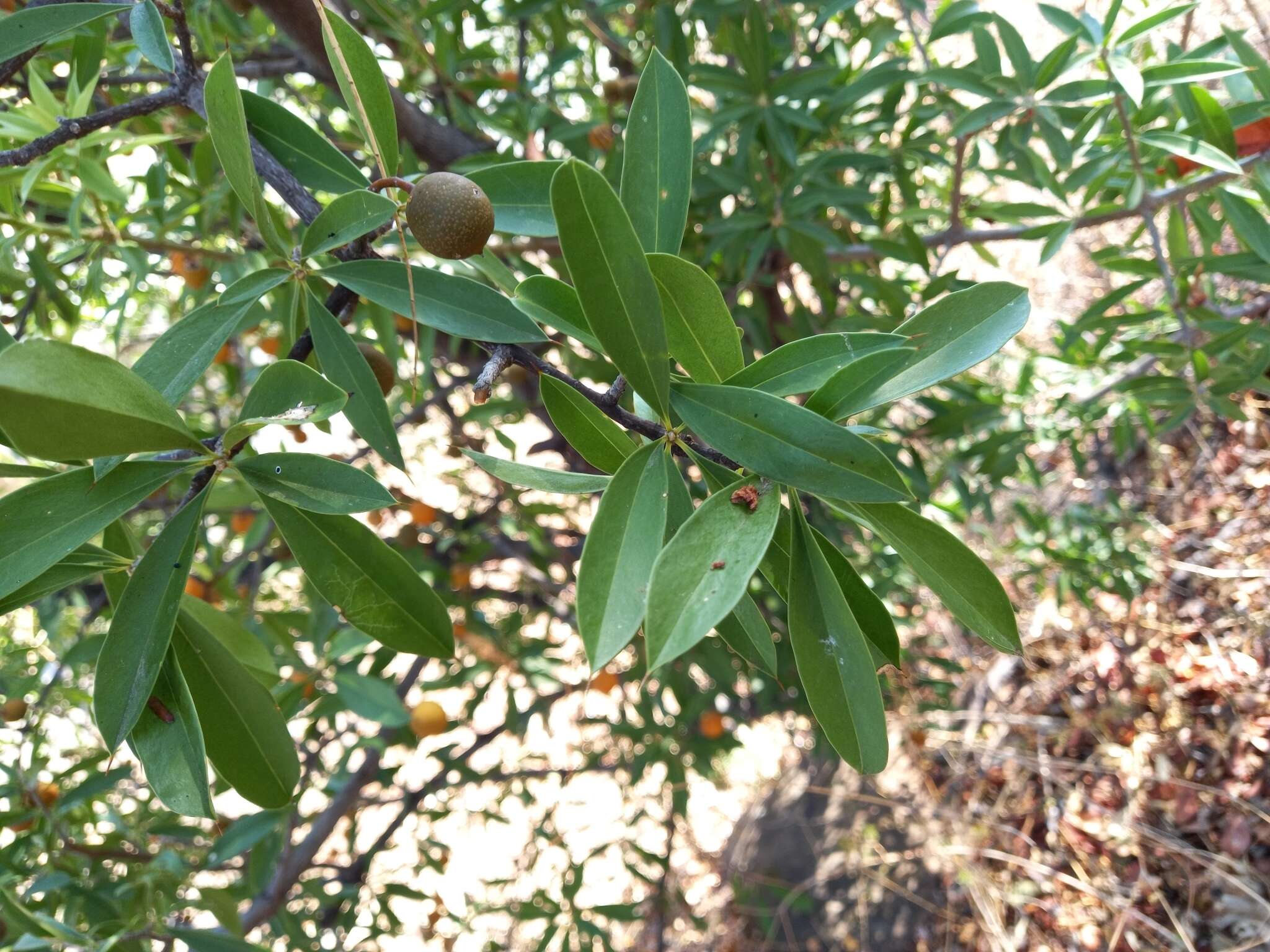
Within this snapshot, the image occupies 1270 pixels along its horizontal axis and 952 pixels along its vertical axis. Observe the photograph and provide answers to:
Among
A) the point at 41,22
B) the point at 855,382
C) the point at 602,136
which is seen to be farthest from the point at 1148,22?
the point at 41,22

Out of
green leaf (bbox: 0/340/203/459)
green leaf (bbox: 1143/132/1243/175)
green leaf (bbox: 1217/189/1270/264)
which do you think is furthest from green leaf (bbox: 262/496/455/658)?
green leaf (bbox: 1217/189/1270/264)

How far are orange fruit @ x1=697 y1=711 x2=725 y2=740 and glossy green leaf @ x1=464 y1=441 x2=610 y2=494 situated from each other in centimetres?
135

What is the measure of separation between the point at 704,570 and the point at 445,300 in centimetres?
25

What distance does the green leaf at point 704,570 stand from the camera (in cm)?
34

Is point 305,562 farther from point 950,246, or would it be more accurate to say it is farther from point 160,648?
point 950,246

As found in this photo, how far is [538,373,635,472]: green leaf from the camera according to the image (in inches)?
19.2

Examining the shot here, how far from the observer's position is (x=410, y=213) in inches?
18.6

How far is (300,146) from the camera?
0.59 m

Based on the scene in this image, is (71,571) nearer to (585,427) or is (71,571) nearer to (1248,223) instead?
(585,427)

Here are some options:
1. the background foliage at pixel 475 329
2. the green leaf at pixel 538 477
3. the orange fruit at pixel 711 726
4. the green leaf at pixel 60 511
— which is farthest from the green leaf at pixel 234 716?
the orange fruit at pixel 711 726

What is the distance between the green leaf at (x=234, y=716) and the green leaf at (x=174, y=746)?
2 cm

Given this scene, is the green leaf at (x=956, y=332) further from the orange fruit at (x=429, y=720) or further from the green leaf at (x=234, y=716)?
the orange fruit at (x=429, y=720)

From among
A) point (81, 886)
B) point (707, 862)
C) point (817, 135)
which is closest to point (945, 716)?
point (707, 862)

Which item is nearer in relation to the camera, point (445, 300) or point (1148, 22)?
point (445, 300)
